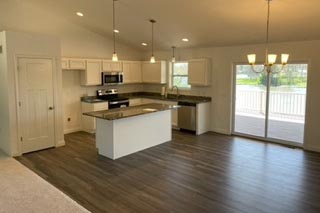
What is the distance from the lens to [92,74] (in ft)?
24.3

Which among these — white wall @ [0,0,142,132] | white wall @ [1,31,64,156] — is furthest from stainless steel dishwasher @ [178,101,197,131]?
white wall @ [1,31,64,156]

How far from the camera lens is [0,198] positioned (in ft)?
12.2

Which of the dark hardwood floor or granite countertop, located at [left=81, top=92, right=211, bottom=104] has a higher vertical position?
granite countertop, located at [left=81, top=92, right=211, bottom=104]

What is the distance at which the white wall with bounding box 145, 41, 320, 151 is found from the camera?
5719mm

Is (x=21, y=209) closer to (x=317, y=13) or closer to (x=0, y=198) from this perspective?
(x=0, y=198)

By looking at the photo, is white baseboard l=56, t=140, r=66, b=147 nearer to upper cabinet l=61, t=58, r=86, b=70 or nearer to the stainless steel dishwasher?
upper cabinet l=61, t=58, r=86, b=70

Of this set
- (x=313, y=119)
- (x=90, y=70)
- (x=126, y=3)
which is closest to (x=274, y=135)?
(x=313, y=119)

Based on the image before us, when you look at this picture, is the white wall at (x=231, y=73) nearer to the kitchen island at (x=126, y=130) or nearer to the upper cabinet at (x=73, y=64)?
the kitchen island at (x=126, y=130)

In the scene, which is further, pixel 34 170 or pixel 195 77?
pixel 195 77

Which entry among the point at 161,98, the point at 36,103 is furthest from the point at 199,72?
the point at 36,103

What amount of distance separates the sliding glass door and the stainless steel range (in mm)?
3320

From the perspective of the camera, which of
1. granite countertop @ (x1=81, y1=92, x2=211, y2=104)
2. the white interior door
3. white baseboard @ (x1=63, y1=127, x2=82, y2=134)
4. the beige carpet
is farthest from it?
granite countertop @ (x1=81, y1=92, x2=211, y2=104)

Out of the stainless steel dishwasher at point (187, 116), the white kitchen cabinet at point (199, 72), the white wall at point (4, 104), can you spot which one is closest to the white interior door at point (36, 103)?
the white wall at point (4, 104)

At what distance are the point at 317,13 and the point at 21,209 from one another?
5308 millimetres
